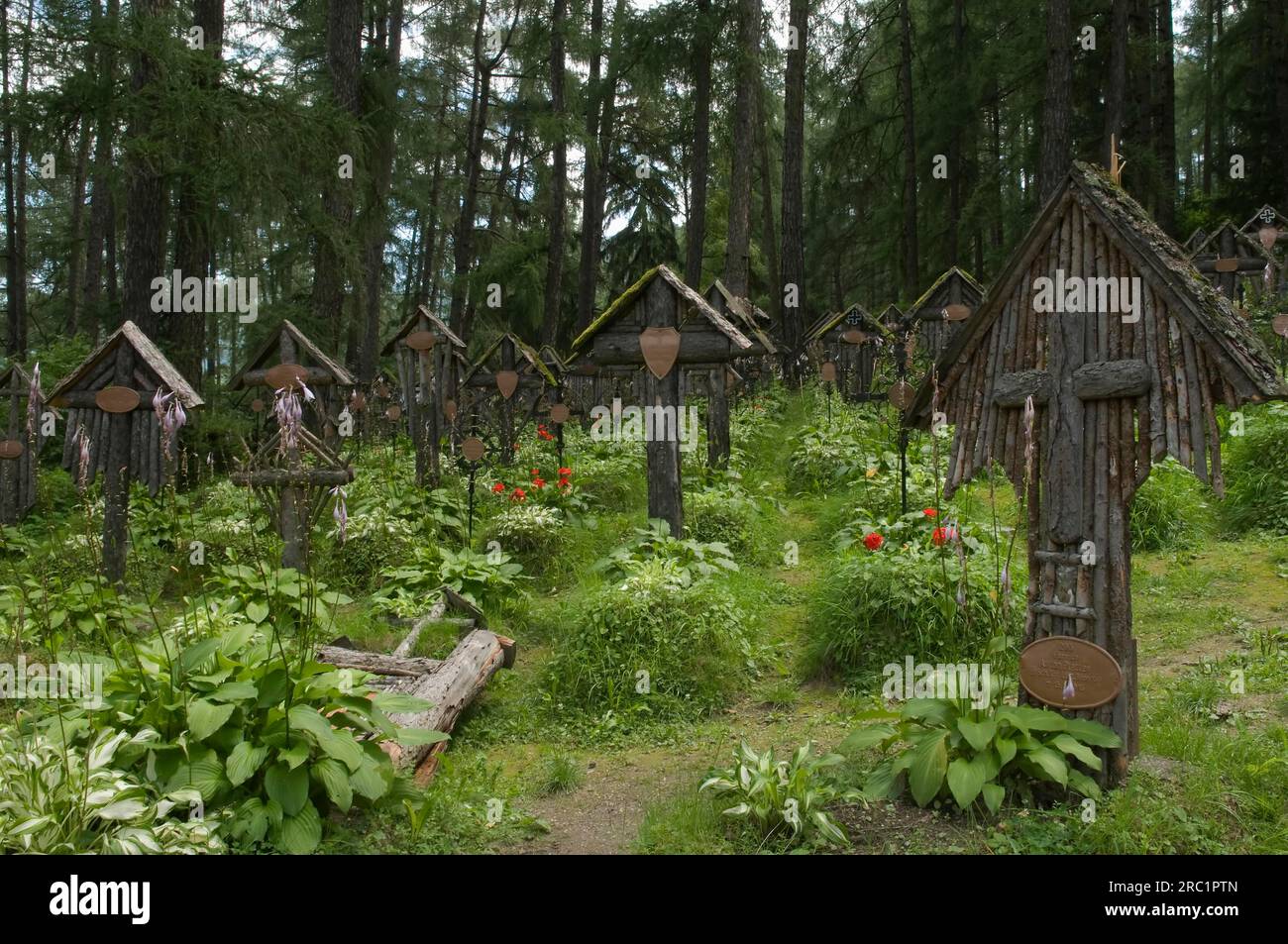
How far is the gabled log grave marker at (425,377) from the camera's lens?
1186cm

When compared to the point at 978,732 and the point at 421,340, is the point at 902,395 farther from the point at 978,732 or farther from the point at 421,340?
the point at 978,732

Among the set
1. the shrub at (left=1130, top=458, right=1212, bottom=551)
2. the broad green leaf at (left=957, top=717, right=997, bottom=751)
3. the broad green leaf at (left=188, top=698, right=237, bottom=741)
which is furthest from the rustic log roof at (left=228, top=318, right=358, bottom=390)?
the shrub at (left=1130, top=458, right=1212, bottom=551)

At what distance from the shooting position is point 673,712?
5922 millimetres

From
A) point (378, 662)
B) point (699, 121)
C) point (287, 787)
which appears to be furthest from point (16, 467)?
point (699, 121)

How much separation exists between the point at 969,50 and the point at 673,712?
77.6ft

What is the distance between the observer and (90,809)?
342cm

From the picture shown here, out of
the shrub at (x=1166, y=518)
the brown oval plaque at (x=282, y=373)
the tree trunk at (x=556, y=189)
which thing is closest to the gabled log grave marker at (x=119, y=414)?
the brown oval plaque at (x=282, y=373)

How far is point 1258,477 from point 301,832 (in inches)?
363

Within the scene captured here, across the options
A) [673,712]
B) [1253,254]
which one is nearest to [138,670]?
[673,712]

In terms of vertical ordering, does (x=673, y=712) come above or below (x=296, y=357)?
below

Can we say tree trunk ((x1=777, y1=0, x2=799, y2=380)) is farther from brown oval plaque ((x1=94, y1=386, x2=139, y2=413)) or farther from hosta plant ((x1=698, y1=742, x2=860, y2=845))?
hosta plant ((x1=698, y1=742, x2=860, y2=845))

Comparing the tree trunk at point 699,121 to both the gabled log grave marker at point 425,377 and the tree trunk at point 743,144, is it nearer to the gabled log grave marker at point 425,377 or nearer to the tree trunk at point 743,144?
the tree trunk at point 743,144

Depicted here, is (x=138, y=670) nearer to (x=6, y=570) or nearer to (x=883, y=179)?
(x=6, y=570)

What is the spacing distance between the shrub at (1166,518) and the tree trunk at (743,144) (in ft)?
29.7
